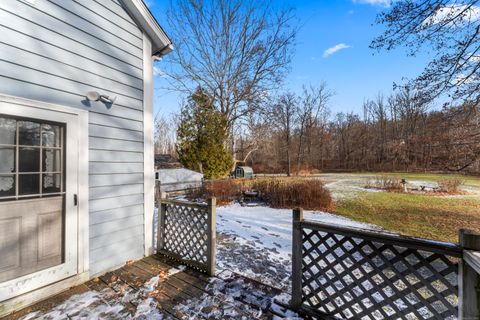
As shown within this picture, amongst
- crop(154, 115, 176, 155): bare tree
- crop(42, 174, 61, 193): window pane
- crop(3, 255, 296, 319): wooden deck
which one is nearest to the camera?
crop(3, 255, 296, 319): wooden deck

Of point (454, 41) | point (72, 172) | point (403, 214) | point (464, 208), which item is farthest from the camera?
point (464, 208)

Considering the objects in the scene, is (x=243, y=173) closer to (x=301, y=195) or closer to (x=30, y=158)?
(x=301, y=195)

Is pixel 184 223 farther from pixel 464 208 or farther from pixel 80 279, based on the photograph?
pixel 464 208

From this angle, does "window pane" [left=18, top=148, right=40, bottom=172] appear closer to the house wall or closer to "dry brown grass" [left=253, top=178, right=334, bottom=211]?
the house wall

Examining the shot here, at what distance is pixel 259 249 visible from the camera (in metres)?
4.41

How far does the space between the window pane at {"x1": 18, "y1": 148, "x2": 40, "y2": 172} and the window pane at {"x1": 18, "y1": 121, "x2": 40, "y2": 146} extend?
0.24 ft

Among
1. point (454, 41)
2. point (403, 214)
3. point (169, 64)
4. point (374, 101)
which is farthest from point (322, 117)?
point (454, 41)

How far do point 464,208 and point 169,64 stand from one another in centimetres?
1637

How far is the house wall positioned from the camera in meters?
2.30

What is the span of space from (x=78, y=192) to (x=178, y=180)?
8247 millimetres

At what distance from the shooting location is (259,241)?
16.0 feet

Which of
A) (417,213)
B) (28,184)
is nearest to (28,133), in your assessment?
(28,184)

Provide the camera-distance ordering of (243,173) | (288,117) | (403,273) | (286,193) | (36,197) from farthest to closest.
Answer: (288,117)
(243,173)
(286,193)
(36,197)
(403,273)

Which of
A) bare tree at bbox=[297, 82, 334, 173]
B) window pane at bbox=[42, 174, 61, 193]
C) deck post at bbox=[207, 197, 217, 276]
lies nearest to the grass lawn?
deck post at bbox=[207, 197, 217, 276]
